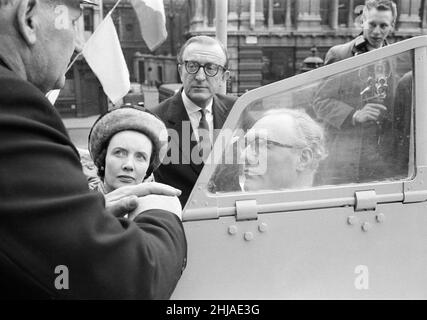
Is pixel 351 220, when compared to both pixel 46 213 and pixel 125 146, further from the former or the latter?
pixel 46 213

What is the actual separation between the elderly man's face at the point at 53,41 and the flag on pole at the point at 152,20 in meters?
2.84

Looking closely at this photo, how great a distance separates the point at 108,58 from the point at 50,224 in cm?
322

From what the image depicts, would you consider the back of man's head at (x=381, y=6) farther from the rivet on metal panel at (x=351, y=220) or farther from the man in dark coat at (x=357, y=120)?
the rivet on metal panel at (x=351, y=220)

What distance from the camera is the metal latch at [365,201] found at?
1.60 m

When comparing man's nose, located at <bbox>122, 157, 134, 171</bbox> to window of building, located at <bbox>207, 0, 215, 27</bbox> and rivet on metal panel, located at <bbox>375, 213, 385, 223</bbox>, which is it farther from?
window of building, located at <bbox>207, 0, 215, 27</bbox>

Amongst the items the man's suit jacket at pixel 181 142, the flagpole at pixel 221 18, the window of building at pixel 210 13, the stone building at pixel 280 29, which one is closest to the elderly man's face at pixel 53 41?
the man's suit jacket at pixel 181 142

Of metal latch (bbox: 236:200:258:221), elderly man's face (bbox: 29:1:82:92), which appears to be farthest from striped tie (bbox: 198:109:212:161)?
elderly man's face (bbox: 29:1:82:92)

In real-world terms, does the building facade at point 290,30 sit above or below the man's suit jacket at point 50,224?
above

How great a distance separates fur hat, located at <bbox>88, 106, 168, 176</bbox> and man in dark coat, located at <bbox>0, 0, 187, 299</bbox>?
830mm

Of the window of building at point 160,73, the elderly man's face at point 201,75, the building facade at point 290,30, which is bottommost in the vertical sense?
the window of building at point 160,73

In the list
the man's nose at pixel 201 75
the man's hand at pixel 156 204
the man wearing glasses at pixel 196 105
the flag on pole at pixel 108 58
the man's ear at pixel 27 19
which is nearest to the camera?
the man's ear at pixel 27 19

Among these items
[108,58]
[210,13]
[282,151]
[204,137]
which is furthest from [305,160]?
[210,13]

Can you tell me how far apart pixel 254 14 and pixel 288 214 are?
2716 cm
